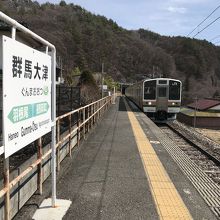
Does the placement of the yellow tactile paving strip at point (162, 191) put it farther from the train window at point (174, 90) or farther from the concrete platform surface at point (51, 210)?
the train window at point (174, 90)

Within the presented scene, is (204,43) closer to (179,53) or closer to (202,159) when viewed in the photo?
(179,53)

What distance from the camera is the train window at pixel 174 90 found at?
87.0 ft

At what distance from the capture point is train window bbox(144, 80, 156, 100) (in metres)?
26.5

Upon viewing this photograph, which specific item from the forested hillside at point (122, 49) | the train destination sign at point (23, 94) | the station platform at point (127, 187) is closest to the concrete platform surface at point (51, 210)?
the station platform at point (127, 187)

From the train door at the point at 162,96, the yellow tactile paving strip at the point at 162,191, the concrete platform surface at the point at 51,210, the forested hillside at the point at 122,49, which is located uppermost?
the forested hillside at the point at 122,49

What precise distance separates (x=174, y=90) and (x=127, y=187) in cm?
2076

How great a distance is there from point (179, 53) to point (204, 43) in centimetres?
794

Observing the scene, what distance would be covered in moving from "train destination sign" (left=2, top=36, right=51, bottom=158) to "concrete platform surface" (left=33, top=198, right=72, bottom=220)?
106cm

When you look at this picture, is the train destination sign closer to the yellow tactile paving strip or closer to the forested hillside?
the yellow tactile paving strip

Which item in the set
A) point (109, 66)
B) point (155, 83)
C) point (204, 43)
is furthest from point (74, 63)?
point (155, 83)

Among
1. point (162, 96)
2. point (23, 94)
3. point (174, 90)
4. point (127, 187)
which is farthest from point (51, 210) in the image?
point (174, 90)

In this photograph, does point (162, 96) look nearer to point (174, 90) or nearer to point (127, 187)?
point (174, 90)

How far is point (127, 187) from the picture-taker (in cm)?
641

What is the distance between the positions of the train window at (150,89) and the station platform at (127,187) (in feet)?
53.6
